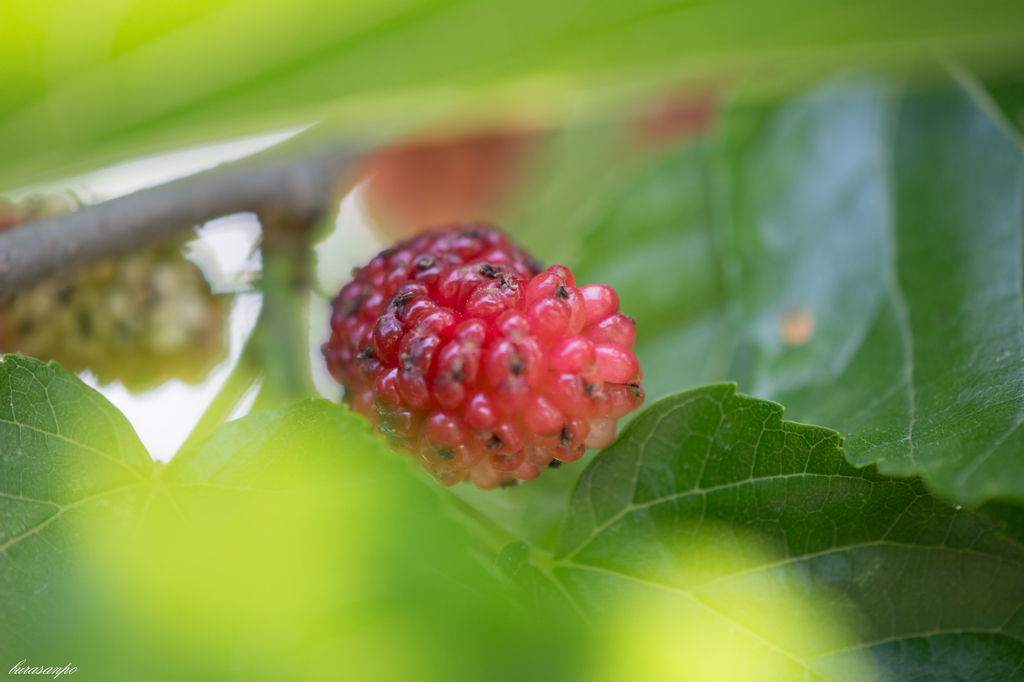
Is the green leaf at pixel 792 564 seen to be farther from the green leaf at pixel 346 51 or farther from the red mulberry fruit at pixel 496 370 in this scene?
the green leaf at pixel 346 51

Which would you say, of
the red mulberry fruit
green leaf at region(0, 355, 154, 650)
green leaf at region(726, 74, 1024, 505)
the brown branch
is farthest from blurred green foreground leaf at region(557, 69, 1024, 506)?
green leaf at region(0, 355, 154, 650)

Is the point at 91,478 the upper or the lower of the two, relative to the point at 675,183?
lower

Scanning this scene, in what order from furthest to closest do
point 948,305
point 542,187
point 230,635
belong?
point 542,187 < point 948,305 < point 230,635

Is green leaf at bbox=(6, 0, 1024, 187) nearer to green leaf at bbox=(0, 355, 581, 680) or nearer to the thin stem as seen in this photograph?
the thin stem

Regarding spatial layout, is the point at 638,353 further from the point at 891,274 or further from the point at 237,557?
the point at 237,557

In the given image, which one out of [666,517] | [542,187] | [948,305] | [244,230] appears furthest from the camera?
[542,187]

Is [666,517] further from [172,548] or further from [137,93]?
[137,93]

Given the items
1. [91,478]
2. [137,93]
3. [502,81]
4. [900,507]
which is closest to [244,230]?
[137,93]

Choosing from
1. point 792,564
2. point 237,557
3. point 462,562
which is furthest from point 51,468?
point 792,564
